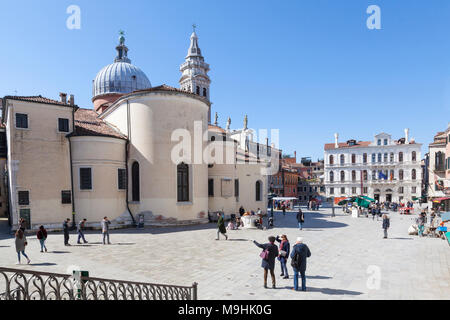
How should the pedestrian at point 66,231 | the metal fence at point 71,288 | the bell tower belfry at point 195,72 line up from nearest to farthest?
the metal fence at point 71,288
the pedestrian at point 66,231
the bell tower belfry at point 195,72

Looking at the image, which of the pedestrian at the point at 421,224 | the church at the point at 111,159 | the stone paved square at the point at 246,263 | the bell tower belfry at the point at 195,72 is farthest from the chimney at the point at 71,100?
the pedestrian at the point at 421,224

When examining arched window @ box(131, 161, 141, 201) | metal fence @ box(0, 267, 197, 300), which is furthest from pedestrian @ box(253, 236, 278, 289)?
arched window @ box(131, 161, 141, 201)

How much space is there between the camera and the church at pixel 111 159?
20.1 metres

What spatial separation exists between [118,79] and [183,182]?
2121 centimetres

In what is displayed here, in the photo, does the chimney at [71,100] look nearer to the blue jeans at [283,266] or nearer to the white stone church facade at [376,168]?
the blue jeans at [283,266]

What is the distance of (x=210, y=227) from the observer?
75.2 ft

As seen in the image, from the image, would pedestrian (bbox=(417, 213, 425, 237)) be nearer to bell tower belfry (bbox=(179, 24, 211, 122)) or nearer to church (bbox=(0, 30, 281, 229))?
church (bbox=(0, 30, 281, 229))

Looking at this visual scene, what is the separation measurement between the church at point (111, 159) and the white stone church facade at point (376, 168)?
41.8 metres

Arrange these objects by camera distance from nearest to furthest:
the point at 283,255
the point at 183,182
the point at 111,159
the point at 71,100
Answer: the point at 283,255 < the point at 111,159 < the point at 71,100 < the point at 183,182

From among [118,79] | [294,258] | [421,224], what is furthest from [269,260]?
[118,79]

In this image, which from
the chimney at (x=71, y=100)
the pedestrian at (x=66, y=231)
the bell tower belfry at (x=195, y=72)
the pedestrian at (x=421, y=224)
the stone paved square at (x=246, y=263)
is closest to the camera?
the stone paved square at (x=246, y=263)

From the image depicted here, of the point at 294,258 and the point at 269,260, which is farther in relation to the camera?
the point at 269,260

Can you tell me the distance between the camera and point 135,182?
77.4 ft

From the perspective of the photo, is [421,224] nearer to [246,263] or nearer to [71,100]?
[246,263]
